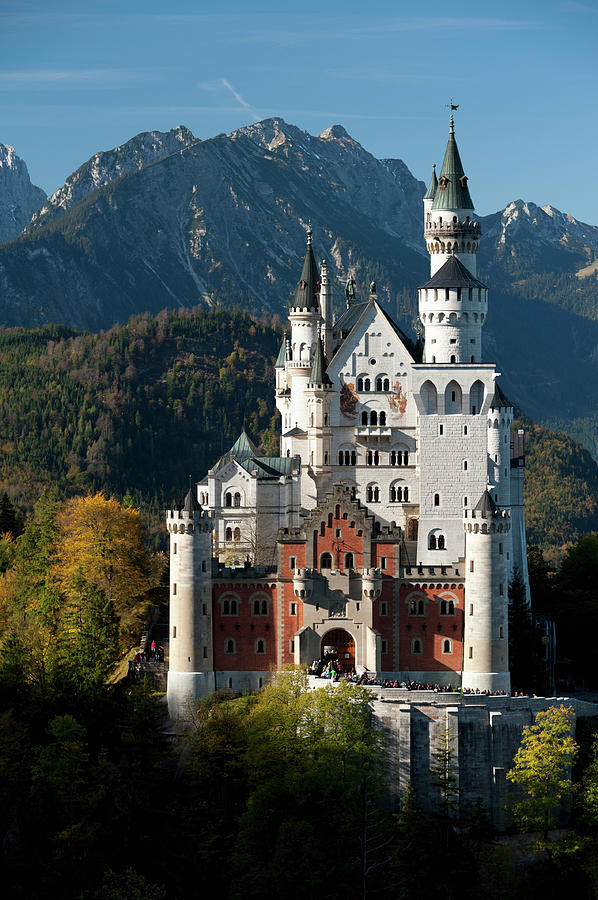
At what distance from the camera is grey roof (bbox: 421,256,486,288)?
381ft

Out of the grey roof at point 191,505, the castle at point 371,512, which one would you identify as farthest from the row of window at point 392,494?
the grey roof at point 191,505

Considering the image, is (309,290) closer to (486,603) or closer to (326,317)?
(326,317)

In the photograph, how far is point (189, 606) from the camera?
97438 millimetres

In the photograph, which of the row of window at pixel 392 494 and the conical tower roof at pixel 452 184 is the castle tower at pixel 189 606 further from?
the conical tower roof at pixel 452 184

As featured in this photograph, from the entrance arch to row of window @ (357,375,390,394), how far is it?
27713 mm

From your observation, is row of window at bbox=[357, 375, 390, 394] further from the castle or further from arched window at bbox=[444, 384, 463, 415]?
arched window at bbox=[444, 384, 463, 415]

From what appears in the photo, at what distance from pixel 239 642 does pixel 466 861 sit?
65.4 ft

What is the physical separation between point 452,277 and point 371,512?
59.2 feet

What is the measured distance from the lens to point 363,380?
402 ft

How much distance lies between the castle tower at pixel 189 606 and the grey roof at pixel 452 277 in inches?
1128

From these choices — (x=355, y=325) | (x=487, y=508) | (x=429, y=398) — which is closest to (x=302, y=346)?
(x=355, y=325)

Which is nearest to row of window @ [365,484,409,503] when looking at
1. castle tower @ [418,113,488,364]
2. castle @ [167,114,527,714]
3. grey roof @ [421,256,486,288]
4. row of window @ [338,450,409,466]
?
castle @ [167,114,527,714]

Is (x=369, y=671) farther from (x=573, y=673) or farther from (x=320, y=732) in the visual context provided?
(x=573, y=673)

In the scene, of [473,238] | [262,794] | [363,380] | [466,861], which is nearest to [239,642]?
[262,794]
